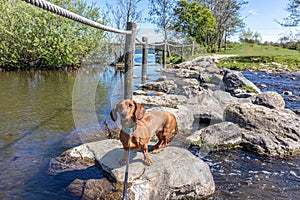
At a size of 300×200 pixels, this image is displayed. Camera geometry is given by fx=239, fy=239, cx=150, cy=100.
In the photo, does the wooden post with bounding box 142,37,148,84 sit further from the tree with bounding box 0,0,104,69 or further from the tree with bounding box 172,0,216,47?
the tree with bounding box 172,0,216,47

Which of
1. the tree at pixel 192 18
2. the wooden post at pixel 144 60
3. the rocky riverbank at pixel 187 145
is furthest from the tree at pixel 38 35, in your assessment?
the tree at pixel 192 18

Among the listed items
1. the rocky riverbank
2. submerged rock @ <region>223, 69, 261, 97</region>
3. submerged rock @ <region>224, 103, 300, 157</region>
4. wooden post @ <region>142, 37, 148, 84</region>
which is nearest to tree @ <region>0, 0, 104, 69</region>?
submerged rock @ <region>223, 69, 261, 97</region>

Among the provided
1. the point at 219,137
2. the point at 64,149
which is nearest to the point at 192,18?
the point at 219,137

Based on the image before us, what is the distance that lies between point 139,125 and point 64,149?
2482mm

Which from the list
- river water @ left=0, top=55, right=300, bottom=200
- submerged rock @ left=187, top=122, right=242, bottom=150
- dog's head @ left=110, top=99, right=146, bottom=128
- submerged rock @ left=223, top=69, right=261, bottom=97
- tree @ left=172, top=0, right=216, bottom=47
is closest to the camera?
dog's head @ left=110, top=99, right=146, bottom=128

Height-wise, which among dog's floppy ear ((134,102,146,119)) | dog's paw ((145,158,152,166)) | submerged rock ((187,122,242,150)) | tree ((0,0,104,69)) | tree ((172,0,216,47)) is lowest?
submerged rock ((187,122,242,150))

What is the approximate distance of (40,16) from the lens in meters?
14.9

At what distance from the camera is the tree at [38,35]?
47.8ft

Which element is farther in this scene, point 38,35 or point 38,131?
point 38,35

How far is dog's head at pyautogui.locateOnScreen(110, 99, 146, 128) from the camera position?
6.39ft

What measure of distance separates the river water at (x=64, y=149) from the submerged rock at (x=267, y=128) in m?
0.26

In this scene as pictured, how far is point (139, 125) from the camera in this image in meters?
2.21

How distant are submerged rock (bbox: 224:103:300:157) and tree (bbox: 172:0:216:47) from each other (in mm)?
26463

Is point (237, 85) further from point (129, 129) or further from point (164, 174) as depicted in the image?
point (129, 129)
